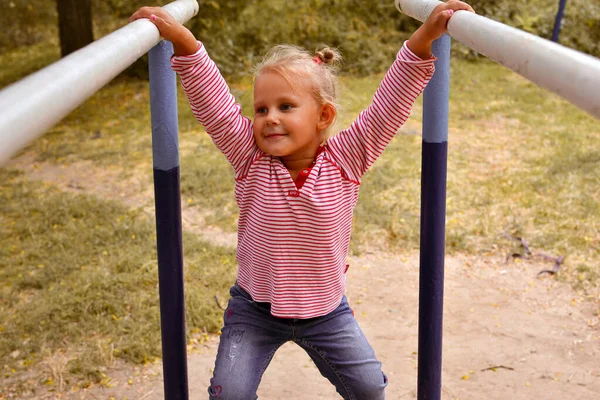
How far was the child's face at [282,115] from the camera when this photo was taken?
1.62 metres

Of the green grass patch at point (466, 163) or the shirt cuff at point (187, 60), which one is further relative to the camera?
the green grass patch at point (466, 163)

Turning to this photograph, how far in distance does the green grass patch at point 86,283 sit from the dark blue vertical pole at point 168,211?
102 centimetres

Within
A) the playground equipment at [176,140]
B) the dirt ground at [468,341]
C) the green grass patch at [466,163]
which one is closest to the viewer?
the playground equipment at [176,140]

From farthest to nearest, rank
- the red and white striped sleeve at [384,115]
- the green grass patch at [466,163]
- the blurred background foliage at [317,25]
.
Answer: the blurred background foliage at [317,25] → the green grass patch at [466,163] → the red and white striped sleeve at [384,115]

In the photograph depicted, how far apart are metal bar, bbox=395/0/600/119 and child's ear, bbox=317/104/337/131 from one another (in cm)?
46

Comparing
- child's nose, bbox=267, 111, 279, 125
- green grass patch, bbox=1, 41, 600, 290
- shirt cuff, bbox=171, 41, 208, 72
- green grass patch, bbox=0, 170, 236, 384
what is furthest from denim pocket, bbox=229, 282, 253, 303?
green grass patch, bbox=1, 41, 600, 290

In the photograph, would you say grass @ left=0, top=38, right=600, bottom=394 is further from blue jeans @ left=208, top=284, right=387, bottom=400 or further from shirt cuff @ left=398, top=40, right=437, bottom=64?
blue jeans @ left=208, top=284, right=387, bottom=400

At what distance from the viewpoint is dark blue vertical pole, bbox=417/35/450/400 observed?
5.67 feet

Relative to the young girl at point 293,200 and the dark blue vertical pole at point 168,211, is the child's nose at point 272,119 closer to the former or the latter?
the young girl at point 293,200

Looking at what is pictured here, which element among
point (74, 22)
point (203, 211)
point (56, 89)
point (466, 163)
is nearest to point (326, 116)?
point (56, 89)

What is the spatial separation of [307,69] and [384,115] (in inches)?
7.9

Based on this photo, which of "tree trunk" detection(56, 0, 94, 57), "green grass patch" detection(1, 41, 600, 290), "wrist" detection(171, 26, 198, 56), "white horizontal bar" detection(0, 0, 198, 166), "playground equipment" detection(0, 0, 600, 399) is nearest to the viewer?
"white horizontal bar" detection(0, 0, 198, 166)

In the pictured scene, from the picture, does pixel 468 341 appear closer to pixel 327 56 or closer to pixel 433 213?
pixel 433 213

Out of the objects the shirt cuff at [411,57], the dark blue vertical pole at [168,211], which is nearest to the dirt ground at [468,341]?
the dark blue vertical pole at [168,211]
